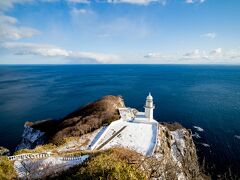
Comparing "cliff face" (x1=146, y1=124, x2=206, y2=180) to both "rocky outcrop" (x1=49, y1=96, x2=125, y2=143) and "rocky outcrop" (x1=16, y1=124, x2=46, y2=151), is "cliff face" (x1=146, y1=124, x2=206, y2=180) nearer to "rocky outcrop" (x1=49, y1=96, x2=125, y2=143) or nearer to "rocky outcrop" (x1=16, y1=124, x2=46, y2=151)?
"rocky outcrop" (x1=49, y1=96, x2=125, y2=143)

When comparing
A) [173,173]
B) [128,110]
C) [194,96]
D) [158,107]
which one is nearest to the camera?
[173,173]

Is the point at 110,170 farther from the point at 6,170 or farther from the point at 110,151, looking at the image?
the point at 6,170

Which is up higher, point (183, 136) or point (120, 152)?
point (120, 152)

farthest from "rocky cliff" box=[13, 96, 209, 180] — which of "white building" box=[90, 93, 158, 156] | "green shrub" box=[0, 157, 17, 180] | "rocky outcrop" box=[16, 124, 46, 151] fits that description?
"green shrub" box=[0, 157, 17, 180]

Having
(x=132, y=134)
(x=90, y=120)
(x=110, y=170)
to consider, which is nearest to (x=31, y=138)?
(x=90, y=120)

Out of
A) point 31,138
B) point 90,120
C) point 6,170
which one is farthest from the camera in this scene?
point 31,138

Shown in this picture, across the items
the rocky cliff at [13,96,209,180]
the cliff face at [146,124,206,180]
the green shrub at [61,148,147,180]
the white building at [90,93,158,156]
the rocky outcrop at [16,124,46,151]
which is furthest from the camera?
the rocky outcrop at [16,124,46,151]

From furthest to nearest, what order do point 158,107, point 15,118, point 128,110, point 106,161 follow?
1. point 158,107
2. point 15,118
3. point 128,110
4. point 106,161

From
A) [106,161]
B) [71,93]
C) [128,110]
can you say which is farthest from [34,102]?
[106,161]

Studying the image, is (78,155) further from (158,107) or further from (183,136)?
(158,107)
